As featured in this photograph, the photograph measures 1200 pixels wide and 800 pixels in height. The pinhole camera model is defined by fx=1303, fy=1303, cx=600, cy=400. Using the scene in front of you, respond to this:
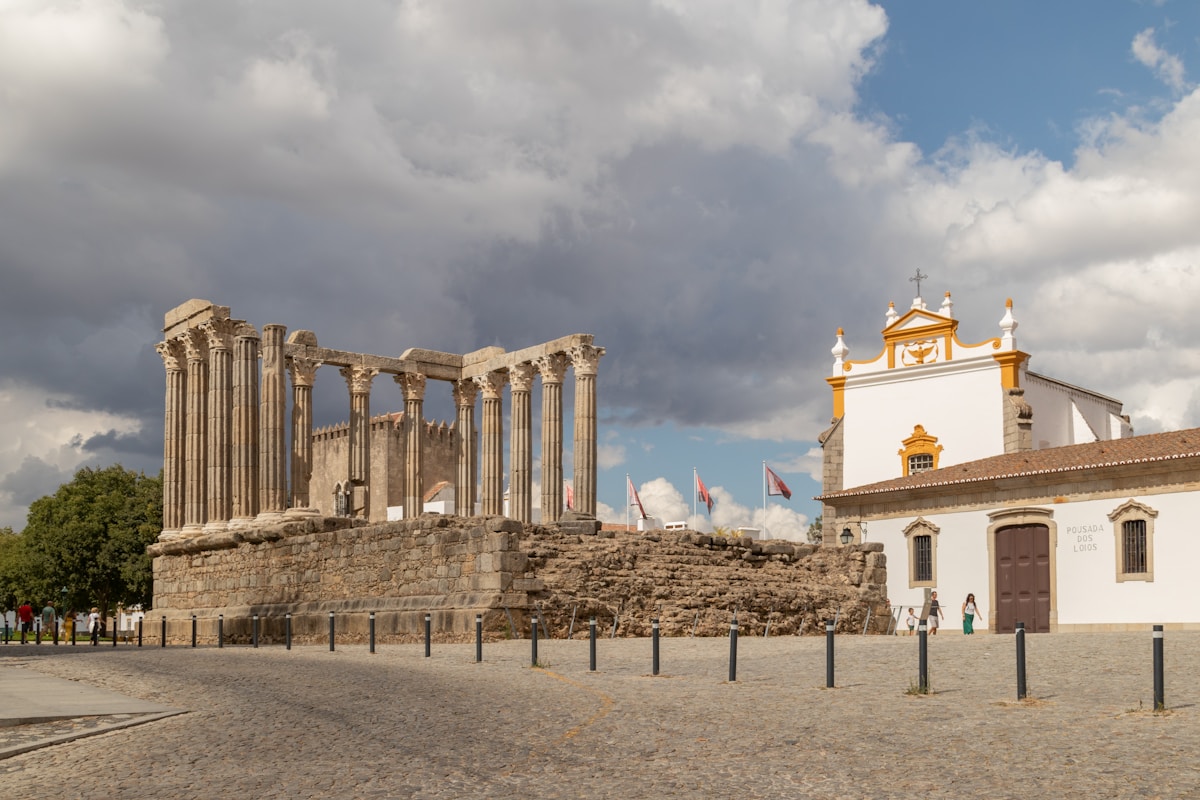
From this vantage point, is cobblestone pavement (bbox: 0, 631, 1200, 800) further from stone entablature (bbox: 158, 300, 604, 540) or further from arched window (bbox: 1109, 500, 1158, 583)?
stone entablature (bbox: 158, 300, 604, 540)

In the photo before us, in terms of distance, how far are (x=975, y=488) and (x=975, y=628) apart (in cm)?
383

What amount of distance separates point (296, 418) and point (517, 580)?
66.6 feet

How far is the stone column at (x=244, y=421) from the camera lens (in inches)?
1469

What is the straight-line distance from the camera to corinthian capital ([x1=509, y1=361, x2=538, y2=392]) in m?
43.0

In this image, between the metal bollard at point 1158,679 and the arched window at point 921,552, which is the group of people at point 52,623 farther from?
the metal bollard at point 1158,679

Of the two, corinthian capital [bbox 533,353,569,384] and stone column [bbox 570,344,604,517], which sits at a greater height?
corinthian capital [bbox 533,353,569,384]

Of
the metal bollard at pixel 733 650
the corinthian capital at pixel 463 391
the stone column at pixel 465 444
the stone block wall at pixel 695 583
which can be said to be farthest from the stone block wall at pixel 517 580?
the corinthian capital at pixel 463 391

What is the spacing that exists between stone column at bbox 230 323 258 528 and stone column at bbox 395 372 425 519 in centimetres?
837

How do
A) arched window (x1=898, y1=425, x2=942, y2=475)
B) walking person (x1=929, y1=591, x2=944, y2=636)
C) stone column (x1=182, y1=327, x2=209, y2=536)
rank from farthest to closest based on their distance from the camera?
1. arched window (x1=898, y1=425, x2=942, y2=475)
2. stone column (x1=182, y1=327, x2=209, y2=536)
3. walking person (x1=929, y1=591, x2=944, y2=636)

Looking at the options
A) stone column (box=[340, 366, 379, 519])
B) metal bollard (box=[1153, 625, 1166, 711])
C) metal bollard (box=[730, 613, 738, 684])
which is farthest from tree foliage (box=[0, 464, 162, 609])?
metal bollard (box=[1153, 625, 1166, 711])

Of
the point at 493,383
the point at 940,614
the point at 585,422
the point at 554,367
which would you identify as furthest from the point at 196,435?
the point at 940,614

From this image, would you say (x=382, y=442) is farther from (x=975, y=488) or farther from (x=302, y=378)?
(x=975, y=488)

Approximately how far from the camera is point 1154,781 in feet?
26.2

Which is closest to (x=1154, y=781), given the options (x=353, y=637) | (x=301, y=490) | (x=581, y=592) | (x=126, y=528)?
(x=581, y=592)
